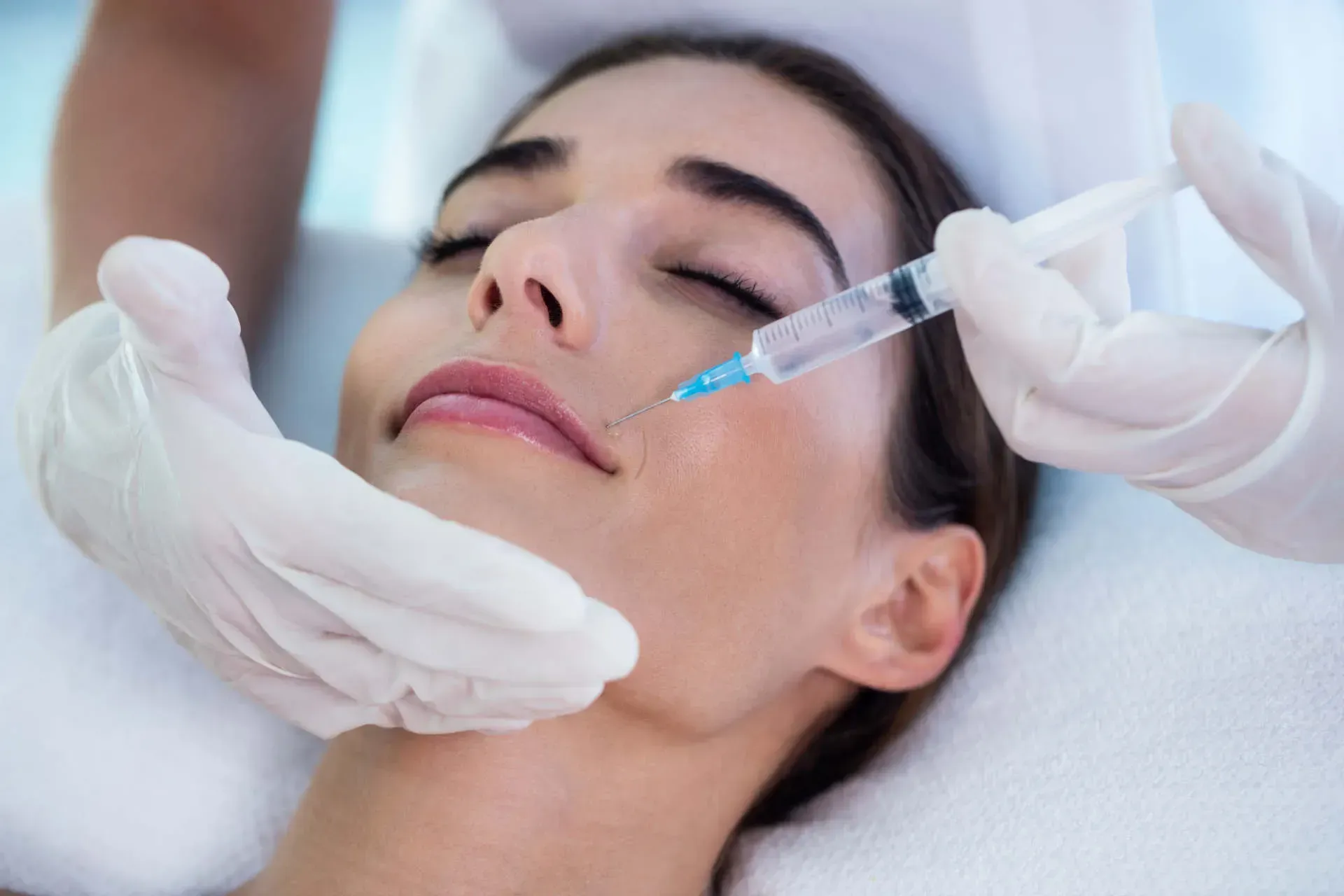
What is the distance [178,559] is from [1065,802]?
0.87m

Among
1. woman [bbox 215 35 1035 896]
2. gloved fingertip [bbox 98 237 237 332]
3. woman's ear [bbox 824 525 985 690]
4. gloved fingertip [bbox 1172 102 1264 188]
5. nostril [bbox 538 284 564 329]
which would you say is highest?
gloved fingertip [bbox 98 237 237 332]

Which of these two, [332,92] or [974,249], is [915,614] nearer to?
[974,249]

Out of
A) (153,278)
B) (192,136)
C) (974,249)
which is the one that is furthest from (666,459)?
(192,136)

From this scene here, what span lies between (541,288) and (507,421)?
13cm

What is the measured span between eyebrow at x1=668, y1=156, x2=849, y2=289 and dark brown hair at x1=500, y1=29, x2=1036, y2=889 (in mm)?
180

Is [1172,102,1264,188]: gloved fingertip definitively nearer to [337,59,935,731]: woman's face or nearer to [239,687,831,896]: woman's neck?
[337,59,935,731]: woman's face

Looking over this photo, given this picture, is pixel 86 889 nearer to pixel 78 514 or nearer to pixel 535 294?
pixel 78 514

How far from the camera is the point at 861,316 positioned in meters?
0.84

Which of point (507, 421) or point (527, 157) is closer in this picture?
point (507, 421)

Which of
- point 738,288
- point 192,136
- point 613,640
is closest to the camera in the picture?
point 613,640

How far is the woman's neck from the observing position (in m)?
0.88

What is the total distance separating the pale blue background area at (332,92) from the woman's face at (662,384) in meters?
0.98

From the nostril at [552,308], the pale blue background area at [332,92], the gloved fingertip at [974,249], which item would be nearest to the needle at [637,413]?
the nostril at [552,308]

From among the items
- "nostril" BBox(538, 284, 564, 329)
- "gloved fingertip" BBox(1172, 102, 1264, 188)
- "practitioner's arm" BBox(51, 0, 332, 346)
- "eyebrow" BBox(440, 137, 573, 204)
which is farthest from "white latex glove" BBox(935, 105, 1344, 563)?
"practitioner's arm" BBox(51, 0, 332, 346)
